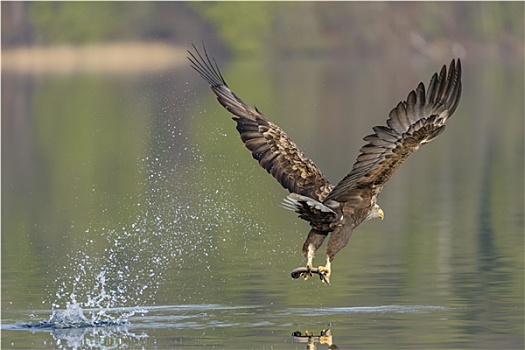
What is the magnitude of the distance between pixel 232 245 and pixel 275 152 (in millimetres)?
3798

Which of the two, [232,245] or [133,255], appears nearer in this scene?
[133,255]

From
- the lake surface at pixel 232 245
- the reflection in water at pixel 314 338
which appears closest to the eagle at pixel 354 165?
the reflection in water at pixel 314 338

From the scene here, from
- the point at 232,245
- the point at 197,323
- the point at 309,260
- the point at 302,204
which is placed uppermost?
the point at 232,245

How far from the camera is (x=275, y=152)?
12.3 metres

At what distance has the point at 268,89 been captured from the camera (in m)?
49.7

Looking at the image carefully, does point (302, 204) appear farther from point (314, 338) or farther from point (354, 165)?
point (314, 338)

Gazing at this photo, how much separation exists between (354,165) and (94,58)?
64.3 metres

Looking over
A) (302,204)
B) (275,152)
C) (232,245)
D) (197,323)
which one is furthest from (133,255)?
(302,204)

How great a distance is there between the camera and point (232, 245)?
16000 millimetres

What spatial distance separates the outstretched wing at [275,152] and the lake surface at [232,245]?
94 centimetres

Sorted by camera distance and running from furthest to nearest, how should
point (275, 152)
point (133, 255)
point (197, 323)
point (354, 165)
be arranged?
point (133, 255) → point (275, 152) → point (197, 323) → point (354, 165)

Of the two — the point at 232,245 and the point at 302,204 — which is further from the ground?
the point at 232,245


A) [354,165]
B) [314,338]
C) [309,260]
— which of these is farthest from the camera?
[354,165]

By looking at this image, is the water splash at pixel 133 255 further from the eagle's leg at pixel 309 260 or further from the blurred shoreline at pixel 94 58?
the blurred shoreline at pixel 94 58
